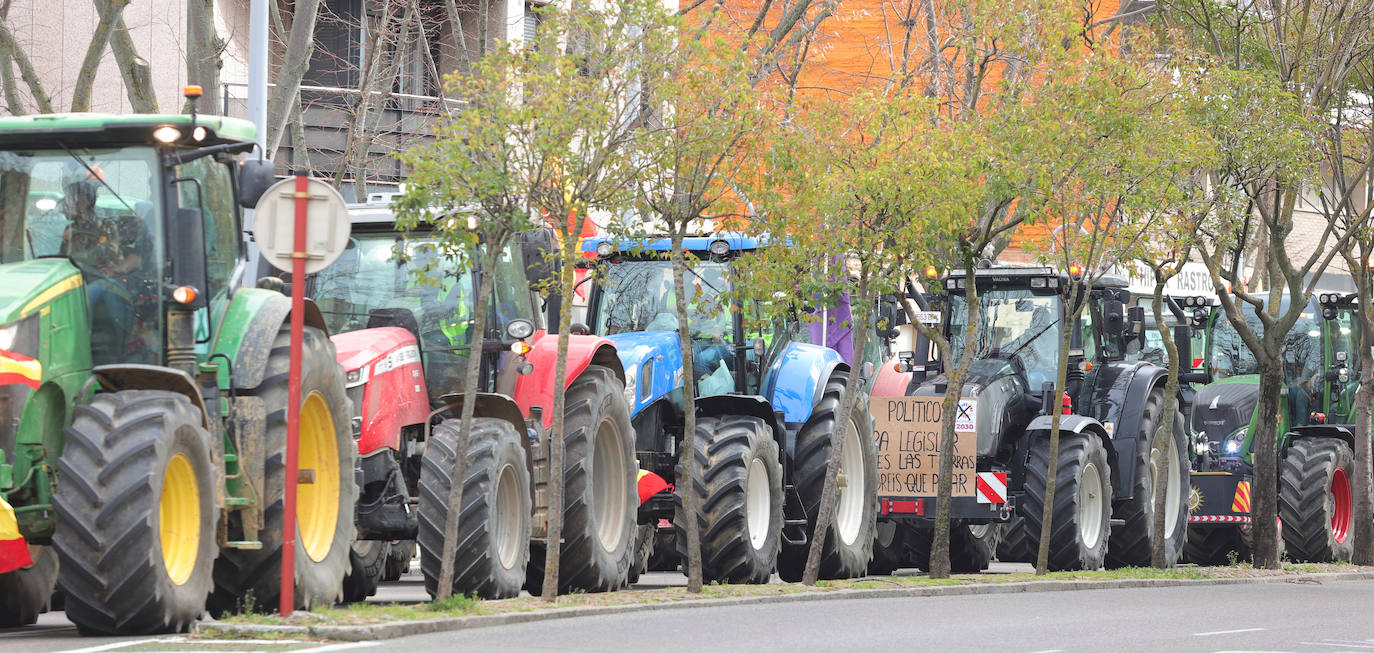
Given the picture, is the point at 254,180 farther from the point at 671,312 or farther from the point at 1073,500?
the point at 1073,500

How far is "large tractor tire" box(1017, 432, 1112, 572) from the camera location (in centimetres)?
2095

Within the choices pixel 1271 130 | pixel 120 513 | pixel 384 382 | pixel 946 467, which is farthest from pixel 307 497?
pixel 1271 130

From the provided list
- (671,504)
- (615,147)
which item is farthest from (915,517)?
(615,147)

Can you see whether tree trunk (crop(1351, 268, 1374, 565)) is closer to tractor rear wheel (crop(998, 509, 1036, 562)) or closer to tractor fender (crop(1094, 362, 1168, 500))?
tractor fender (crop(1094, 362, 1168, 500))

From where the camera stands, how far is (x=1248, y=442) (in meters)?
25.4

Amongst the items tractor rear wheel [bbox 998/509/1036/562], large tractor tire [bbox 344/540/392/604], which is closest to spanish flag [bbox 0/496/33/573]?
large tractor tire [bbox 344/540/392/604]

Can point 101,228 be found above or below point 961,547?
above

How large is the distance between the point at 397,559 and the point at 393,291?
12.3 feet

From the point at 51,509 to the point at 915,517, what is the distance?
11.3 metres

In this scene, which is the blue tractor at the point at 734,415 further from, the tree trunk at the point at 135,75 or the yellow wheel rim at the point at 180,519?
the yellow wheel rim at the point at 180,519

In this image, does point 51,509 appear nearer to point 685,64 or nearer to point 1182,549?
point 685,64

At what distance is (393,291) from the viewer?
1548 centimetres

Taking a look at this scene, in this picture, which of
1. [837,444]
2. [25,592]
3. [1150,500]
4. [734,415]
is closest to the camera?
[25,592]

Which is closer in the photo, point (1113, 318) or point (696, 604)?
point (696, 604)
